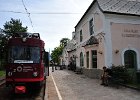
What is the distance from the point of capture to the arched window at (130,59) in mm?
21141

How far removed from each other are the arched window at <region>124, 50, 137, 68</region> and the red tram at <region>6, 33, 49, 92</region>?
415 inches

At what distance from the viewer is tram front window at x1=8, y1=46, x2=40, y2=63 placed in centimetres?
1262

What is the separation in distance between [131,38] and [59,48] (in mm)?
77513

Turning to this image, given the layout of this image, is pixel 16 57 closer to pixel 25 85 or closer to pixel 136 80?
pixel 25 85

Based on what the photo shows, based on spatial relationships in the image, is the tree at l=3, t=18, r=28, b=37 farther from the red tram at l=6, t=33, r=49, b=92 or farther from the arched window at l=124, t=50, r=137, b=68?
the red tram at l=6, t=33, r=49, b=92

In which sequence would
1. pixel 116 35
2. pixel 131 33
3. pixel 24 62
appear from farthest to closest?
pixel 131 33 < pixel 116 35 < pixel 24 62

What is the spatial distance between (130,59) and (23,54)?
11917mm

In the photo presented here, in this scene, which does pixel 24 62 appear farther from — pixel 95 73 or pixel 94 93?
pixel 95 73

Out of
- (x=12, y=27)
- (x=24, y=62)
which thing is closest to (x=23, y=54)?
(x=24, y=62)

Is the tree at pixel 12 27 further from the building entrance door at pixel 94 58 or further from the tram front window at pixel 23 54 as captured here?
the tram front window at pixel 23 54

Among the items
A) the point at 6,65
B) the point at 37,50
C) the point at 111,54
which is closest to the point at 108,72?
the point at 111,54

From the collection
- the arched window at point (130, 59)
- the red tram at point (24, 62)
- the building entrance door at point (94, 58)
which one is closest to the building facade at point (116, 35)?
the arched window at point (130, 59)

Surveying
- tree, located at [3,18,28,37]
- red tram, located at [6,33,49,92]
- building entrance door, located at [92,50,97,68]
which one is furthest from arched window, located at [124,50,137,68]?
tree, located at [3,18,28,37]

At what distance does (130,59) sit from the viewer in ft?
70.1
